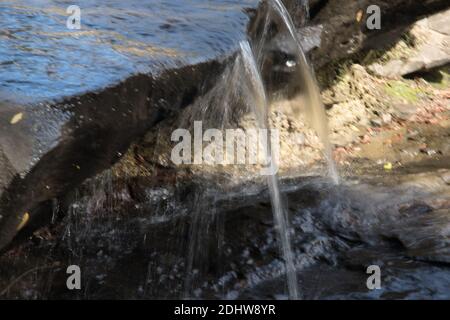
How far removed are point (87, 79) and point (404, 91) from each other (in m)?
6.03

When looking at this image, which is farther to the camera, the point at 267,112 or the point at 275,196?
the point at 267,112

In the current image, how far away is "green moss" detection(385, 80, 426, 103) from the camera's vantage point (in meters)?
8.00

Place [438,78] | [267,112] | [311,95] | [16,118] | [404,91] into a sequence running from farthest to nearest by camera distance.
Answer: [438,78], [404,91], [311,95], [267,112], [16,118]

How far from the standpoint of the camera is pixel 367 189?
16.4 ft

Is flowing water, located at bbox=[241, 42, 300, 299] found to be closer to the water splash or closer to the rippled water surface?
the rippled water surface

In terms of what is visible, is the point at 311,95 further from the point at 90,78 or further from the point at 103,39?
the point at 90,78

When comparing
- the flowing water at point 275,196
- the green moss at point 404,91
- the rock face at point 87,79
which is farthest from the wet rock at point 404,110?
the rock face at point 87,79

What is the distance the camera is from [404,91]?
8117mm

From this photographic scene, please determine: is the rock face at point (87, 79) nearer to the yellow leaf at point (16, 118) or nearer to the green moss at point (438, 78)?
the yellow leaf at point (16, 118)

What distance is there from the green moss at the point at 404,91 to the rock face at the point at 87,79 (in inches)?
165

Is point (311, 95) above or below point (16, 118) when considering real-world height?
above

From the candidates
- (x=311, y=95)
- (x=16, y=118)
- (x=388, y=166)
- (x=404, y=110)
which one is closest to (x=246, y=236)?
(x=16, y=118)

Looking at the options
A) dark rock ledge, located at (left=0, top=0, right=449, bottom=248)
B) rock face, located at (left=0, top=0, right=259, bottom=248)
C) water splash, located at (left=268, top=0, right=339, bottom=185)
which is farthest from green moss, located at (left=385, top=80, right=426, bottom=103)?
rock face, located at (left=0, top=0, right=259, bottom=248)
